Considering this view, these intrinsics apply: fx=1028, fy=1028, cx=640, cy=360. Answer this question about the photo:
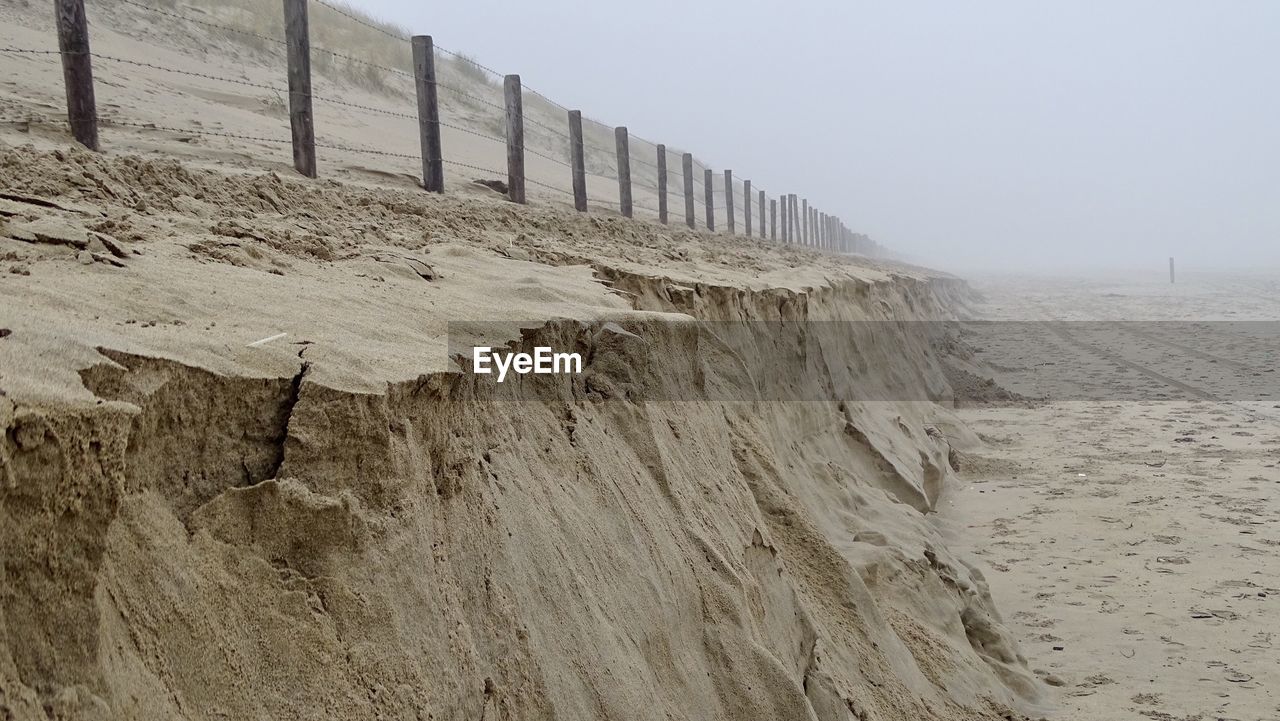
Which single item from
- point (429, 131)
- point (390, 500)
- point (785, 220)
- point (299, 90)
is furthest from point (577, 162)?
point (785, 220)

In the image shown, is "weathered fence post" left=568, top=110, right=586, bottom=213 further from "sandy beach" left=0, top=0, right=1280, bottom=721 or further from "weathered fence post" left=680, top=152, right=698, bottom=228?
"weathered fence post" left=680, top=152, right=698, bottom=228

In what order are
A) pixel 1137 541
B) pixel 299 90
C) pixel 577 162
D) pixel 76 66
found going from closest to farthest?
pixel 76 66, pixel 1137 541, pixel 299 90, pixel 577 162

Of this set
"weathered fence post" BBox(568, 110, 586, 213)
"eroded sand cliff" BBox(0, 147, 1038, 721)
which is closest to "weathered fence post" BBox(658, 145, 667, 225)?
"weathered fence post" BBox(568, 110, 586, 213)

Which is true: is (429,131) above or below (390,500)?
above

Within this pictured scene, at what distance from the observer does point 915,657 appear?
379cm

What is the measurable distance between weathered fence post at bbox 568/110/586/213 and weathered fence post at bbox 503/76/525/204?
3.18ft

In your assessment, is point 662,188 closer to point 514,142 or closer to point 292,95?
point 514,142

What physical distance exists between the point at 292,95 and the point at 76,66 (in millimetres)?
1465

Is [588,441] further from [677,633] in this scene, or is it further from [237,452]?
[237,452]

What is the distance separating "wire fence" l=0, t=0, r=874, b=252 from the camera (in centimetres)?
669

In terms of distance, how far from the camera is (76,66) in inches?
195

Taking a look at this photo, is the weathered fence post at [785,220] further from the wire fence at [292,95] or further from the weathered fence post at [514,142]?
the weathered fence post at [514,142]

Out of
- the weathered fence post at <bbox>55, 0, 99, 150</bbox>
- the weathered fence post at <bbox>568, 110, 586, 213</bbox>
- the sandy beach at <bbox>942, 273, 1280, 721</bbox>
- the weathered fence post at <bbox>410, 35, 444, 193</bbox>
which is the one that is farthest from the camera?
the weathered fence post at <bbox>568, 110, 586, 213</bbox>

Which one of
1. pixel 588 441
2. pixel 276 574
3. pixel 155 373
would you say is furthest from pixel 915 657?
pixel 155 373
